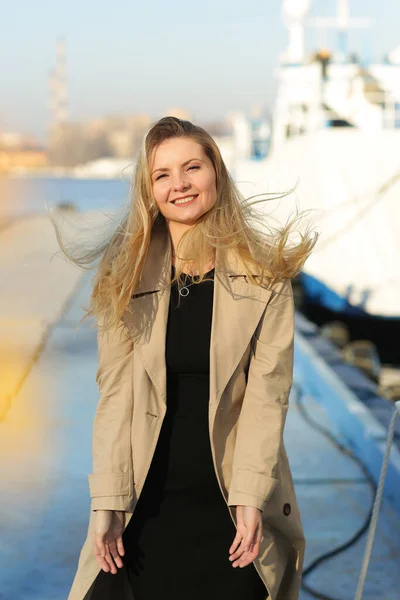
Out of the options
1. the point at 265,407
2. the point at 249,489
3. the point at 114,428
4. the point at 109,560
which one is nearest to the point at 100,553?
the point at 109,560

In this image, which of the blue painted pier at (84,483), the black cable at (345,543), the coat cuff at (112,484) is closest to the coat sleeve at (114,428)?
the coat cuff at (112,484)

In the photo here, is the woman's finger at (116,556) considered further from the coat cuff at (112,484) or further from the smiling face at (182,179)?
the smiling face at (182,179)

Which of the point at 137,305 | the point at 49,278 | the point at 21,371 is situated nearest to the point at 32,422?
the point at 21,371

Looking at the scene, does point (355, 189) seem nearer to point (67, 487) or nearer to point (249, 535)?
point (67, 487)

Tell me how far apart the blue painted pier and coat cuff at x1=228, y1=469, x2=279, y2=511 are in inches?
59.7

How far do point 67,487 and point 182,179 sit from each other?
284 cm

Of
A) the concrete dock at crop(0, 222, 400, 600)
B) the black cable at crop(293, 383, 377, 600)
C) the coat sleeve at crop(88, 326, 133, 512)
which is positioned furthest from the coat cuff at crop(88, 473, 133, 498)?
the black cable at crop(293, 383, 377, 600)

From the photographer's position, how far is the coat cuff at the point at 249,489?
2.18 metres

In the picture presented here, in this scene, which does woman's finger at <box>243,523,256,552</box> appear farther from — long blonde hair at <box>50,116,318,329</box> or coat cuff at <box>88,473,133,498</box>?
long blonde hair at <box>50,116,318,329</box>

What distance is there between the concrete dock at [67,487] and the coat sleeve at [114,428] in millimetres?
521

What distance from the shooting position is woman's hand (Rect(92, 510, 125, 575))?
222 cm

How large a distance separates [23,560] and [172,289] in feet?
6.61

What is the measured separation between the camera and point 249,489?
7.16ft

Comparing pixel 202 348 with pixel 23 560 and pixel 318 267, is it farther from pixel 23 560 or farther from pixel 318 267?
pixel 318 267
